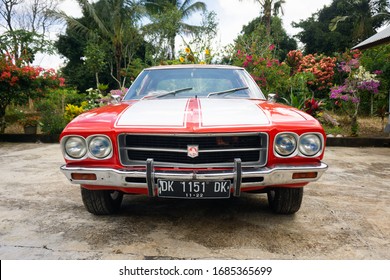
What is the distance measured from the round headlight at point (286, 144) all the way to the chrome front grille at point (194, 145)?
0.33 feet

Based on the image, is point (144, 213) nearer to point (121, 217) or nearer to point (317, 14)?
point (121, 217)

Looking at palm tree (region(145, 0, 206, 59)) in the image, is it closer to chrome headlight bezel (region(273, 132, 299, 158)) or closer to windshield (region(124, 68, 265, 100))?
windshield (region(124, 68, 265, 100))

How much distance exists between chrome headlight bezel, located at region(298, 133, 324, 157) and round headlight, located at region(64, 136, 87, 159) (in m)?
1.63

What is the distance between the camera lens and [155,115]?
265cm

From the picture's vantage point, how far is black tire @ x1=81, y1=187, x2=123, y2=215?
9.66 feet

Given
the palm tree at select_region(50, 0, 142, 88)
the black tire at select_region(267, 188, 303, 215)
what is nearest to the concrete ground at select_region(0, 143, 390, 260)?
the black tire at select_region(267, 188, 303, 215)

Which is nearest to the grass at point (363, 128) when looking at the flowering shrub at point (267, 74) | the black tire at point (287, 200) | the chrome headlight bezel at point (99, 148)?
the flowering shrub at point (267, 74)

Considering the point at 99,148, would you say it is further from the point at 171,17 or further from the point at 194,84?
the point at 171,17

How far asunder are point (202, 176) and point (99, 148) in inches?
32.1

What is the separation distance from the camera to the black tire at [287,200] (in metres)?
2.92

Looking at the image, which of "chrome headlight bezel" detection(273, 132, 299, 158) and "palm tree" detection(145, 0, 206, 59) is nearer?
"chrome headlight bezel" detection(273, 132, 299, 158)

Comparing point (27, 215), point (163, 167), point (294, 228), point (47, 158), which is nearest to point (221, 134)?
point (163, 167)

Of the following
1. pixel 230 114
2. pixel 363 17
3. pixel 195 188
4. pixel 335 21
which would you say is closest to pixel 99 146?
pixel 195 188

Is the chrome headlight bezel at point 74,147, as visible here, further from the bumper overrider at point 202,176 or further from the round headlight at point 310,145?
the round headlight at point 310,145
